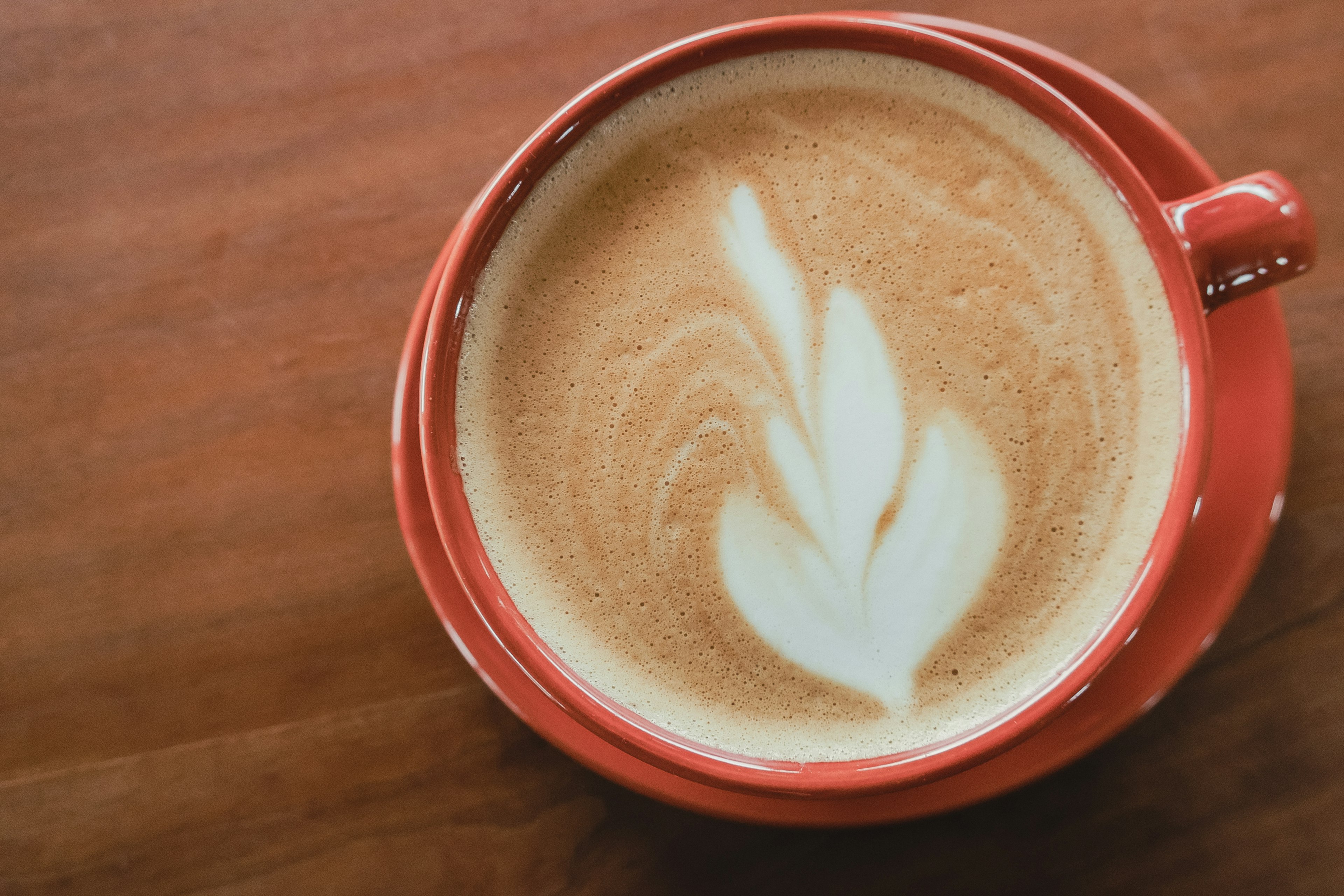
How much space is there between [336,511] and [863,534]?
710 mm

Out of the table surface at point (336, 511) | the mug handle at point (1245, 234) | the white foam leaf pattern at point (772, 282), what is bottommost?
the table surface at point (336, 511)

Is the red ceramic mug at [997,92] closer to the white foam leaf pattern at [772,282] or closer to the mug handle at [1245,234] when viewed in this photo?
the mug handle at [1245,234]

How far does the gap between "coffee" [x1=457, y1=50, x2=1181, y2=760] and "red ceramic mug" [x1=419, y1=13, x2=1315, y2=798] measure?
0.02m

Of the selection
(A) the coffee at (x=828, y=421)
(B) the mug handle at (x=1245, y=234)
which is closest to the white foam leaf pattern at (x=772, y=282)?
(A) the coffee at (x=828, y=421)

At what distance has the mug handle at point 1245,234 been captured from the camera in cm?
81

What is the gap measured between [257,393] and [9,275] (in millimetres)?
402

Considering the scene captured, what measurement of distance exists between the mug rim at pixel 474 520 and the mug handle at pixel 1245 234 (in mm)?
63

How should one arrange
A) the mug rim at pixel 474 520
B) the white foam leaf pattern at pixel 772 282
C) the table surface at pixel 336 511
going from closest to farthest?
the mug rim at pixel 474 520
the white foam leaf pattern at pixel 772 282
the table surface at pixel 336 511

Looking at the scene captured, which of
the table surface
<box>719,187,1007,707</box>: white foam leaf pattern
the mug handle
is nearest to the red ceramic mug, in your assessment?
the mug handle

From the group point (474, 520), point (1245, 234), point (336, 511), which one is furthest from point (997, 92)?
point (336, 511)

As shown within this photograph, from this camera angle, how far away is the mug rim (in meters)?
0.79

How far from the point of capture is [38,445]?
45.3 inches

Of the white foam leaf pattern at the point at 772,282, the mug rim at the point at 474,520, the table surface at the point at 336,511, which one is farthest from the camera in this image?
the table surface at the point at 336,511

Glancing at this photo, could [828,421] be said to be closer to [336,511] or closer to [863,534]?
[863,534]
